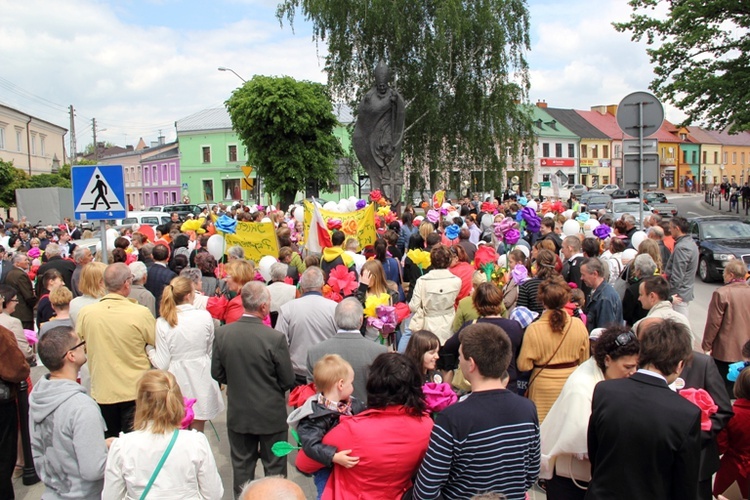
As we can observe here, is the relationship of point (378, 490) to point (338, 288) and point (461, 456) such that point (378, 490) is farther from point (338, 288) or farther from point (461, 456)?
point (338, 288)

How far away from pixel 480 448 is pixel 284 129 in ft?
109

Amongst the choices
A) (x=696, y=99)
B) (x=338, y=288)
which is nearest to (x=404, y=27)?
(x=696, y=99)

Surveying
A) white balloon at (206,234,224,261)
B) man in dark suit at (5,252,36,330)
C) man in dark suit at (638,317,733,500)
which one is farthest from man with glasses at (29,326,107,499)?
white balloon at (206,234,224,261)

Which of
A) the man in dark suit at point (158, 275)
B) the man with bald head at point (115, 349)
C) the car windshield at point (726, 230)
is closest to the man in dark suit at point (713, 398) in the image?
the man with bald head at point (115, 349)

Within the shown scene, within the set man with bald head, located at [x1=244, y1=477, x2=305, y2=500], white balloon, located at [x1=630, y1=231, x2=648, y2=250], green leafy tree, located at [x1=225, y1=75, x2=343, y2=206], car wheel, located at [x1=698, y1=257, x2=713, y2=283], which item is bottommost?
car wheel, located at [x1=698, y1=257, x2=713, y2=283]

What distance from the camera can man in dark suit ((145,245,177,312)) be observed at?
25.0ft

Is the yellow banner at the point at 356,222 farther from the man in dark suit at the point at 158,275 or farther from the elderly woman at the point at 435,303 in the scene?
the elderly woman at the point at 435,303

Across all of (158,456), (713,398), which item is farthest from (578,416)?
(158,456)

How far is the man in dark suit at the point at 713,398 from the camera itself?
12.1 ft

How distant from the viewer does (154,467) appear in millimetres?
3166

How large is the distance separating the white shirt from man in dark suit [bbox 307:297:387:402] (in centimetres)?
129

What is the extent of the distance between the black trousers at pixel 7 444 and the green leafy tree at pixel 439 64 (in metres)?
23.3

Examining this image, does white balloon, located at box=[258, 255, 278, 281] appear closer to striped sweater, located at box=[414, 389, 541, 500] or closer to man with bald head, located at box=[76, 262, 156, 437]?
man with bald head, located at box=[76, 262, 156, 437]

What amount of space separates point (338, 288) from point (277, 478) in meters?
4.10
